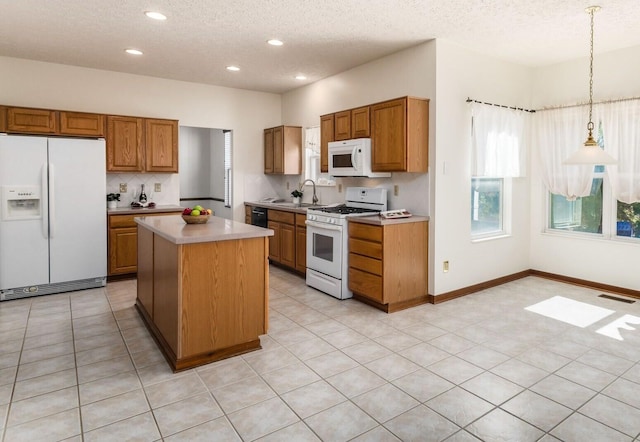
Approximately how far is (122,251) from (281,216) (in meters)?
2.04

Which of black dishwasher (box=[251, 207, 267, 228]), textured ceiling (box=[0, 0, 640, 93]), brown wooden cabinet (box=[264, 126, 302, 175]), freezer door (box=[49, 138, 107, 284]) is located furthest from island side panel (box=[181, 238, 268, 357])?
brown wooden cabinet (box=[264, 126, 302, 175])

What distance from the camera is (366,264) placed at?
4.05 meters

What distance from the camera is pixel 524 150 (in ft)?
16.5

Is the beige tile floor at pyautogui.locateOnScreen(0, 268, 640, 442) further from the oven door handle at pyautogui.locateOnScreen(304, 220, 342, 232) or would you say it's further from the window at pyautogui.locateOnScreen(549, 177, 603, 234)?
the window at pyautogui.locateOnScreen(549, 177, 603, 234)

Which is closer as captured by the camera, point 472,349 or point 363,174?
point 472,349

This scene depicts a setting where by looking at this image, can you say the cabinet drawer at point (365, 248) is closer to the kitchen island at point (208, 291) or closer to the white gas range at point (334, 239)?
the white gas range at point (334, 239)

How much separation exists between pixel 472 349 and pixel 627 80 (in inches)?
135

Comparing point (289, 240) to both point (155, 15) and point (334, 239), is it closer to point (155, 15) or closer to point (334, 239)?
point (334, 239)

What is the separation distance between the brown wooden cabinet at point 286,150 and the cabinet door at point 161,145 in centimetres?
150

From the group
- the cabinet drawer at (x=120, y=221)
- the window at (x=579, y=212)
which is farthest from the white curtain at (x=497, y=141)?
the cabinet drawer at (x=120, y=221)

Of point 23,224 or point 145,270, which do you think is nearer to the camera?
point 145,270

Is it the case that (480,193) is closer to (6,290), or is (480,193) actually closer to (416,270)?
(416,270)

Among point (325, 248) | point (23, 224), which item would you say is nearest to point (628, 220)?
point (325, 248)

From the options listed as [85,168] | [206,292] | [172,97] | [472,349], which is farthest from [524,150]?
[85,168]
